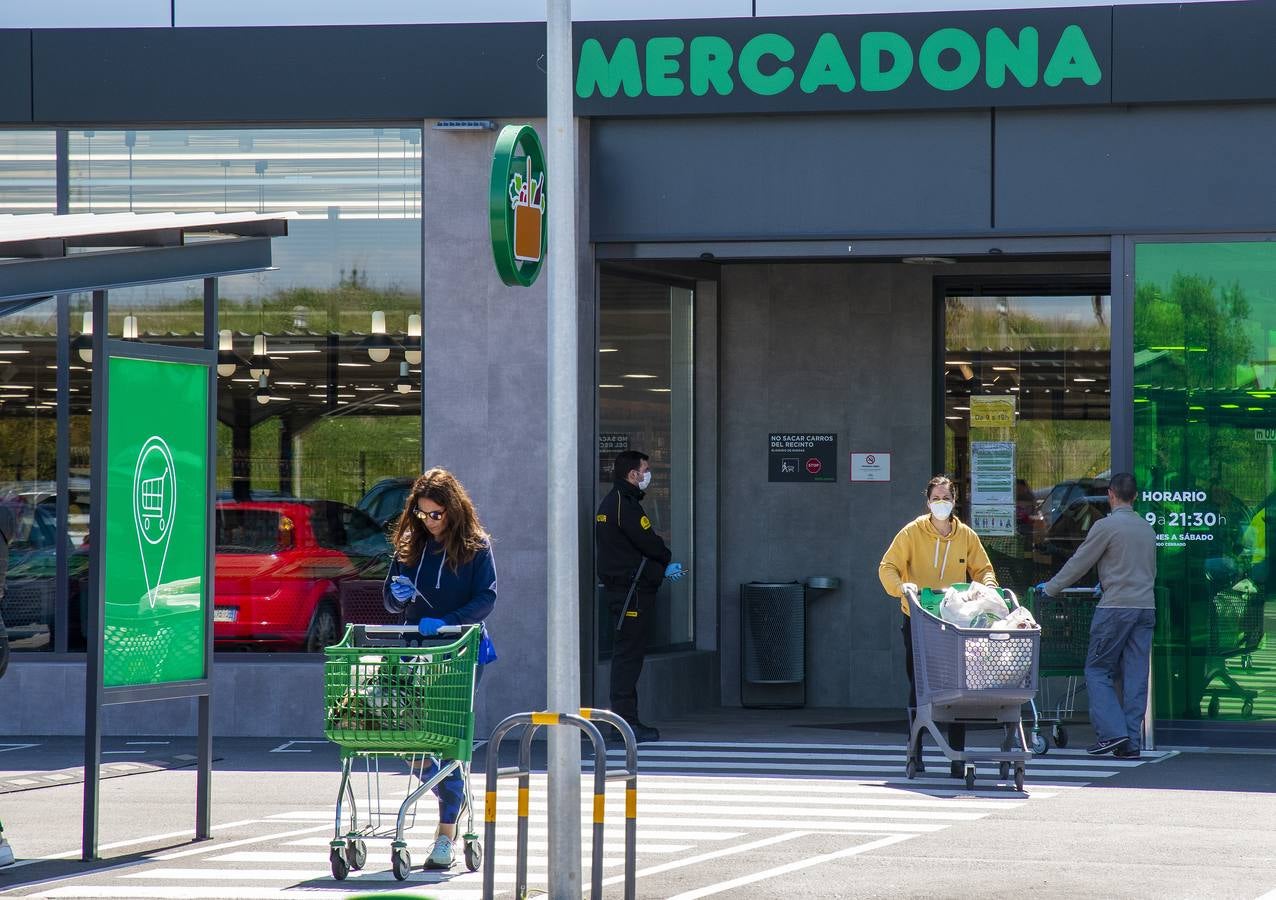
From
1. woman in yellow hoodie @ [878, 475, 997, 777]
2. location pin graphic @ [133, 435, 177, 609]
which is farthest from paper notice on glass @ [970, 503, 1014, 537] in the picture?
location pin graphic @ [133, 435, 177, 609]

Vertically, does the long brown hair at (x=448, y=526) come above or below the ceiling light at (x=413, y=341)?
below

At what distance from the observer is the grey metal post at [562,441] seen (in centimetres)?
731

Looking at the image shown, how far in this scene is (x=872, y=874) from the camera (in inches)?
321

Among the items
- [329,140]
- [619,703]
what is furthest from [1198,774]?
[329,140]

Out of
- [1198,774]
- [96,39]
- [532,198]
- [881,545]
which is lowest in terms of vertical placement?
[1198,774]

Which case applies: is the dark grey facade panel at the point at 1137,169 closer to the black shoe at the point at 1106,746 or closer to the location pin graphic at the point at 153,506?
the black shoe at the point at 1106,746

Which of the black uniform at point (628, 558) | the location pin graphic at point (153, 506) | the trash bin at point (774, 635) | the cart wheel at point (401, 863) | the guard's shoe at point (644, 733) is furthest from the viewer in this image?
the trash bin at point (774, 635)

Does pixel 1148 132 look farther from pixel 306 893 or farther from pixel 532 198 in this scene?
pixel 306 893

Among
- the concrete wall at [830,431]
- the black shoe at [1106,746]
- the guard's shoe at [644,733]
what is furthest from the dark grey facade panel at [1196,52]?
the guard's shoe at [644,733]

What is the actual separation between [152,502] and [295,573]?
178 inches

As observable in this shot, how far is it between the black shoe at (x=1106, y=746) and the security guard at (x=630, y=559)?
3.13 m

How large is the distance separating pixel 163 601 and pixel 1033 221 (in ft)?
23.1

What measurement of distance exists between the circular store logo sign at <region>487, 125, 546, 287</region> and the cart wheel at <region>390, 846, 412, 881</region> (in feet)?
8.71

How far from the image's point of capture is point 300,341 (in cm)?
1375
